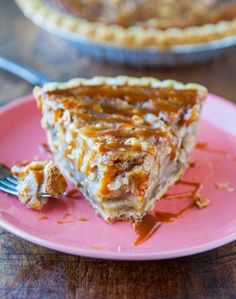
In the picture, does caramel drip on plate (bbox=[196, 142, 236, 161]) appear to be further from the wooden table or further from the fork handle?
the fork handle

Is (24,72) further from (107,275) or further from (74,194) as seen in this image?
(107,275)

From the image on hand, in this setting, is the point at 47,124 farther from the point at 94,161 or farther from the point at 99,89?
the point at 94,161

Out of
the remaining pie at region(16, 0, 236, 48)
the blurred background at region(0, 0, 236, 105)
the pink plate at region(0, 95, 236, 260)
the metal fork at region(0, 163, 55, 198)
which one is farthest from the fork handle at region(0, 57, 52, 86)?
the metal fork at region(0, 163, 55, 198)

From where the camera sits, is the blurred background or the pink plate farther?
the blurred background

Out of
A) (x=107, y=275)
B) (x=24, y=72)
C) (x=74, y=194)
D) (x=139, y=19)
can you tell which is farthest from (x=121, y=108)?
(x=139, y=19)

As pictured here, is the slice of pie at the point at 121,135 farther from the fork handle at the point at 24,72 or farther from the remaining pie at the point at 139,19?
the remaining pie at the point at 139,19

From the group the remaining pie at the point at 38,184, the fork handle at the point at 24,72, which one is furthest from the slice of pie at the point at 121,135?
the fork handle at the point at 24,72

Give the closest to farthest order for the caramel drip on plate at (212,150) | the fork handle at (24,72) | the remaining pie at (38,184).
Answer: the remaining pie at (38,184) → the caramel drip on plate at (212,150) → the fork handle at (24,72)
